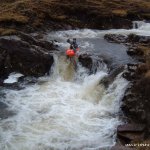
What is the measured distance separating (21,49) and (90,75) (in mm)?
3847

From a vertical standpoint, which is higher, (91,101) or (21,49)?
(21,49)

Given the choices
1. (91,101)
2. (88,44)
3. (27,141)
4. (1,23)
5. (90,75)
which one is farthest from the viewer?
(1,23)

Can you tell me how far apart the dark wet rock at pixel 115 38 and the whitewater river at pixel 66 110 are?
2.46 m

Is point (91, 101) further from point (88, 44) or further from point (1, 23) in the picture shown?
point (1, 23)

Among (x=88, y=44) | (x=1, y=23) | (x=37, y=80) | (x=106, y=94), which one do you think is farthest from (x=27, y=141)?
(x=1, y=23)

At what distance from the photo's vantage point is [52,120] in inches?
519

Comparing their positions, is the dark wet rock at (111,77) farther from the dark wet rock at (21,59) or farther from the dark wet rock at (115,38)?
the dark wet rock at (115,38)

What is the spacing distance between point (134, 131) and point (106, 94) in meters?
3.62

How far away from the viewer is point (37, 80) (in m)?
17.4

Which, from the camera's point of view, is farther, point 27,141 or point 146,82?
point 146,82

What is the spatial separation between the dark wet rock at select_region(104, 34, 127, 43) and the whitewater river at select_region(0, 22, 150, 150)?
8.08ft

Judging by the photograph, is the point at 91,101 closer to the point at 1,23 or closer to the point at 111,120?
the point at 111,120

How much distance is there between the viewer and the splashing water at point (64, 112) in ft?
38.4

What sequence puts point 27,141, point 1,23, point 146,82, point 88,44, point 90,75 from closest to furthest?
point 27,141
point 146,82
point 90,75
point 88,44
point 1,23
